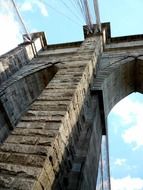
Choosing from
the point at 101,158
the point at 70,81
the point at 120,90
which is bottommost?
the point at 101,158

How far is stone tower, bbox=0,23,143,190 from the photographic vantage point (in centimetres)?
258

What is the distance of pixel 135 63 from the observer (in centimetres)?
684

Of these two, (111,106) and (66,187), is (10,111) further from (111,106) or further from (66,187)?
(66,187)

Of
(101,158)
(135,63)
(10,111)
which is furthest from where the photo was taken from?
(135,63)

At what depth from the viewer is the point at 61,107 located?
339cm

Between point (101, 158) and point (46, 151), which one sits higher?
point (46, 151)

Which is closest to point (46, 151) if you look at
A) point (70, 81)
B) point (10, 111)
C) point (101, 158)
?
point (70, 81)

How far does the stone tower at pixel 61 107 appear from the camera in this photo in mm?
2578

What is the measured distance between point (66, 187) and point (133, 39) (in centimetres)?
613

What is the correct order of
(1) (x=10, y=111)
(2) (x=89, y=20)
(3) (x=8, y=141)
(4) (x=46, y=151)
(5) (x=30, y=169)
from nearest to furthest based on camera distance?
(5) (x=30, y=169) < (4) (x=46, y=151) < (3) (x=8, y=141) < (1) (x=10, y=111) < (2) (x=89, y=20)

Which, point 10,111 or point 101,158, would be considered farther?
point 10,111

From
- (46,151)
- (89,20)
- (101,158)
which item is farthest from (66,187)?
(89,20)

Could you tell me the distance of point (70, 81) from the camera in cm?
420

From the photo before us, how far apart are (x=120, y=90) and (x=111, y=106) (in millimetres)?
586
